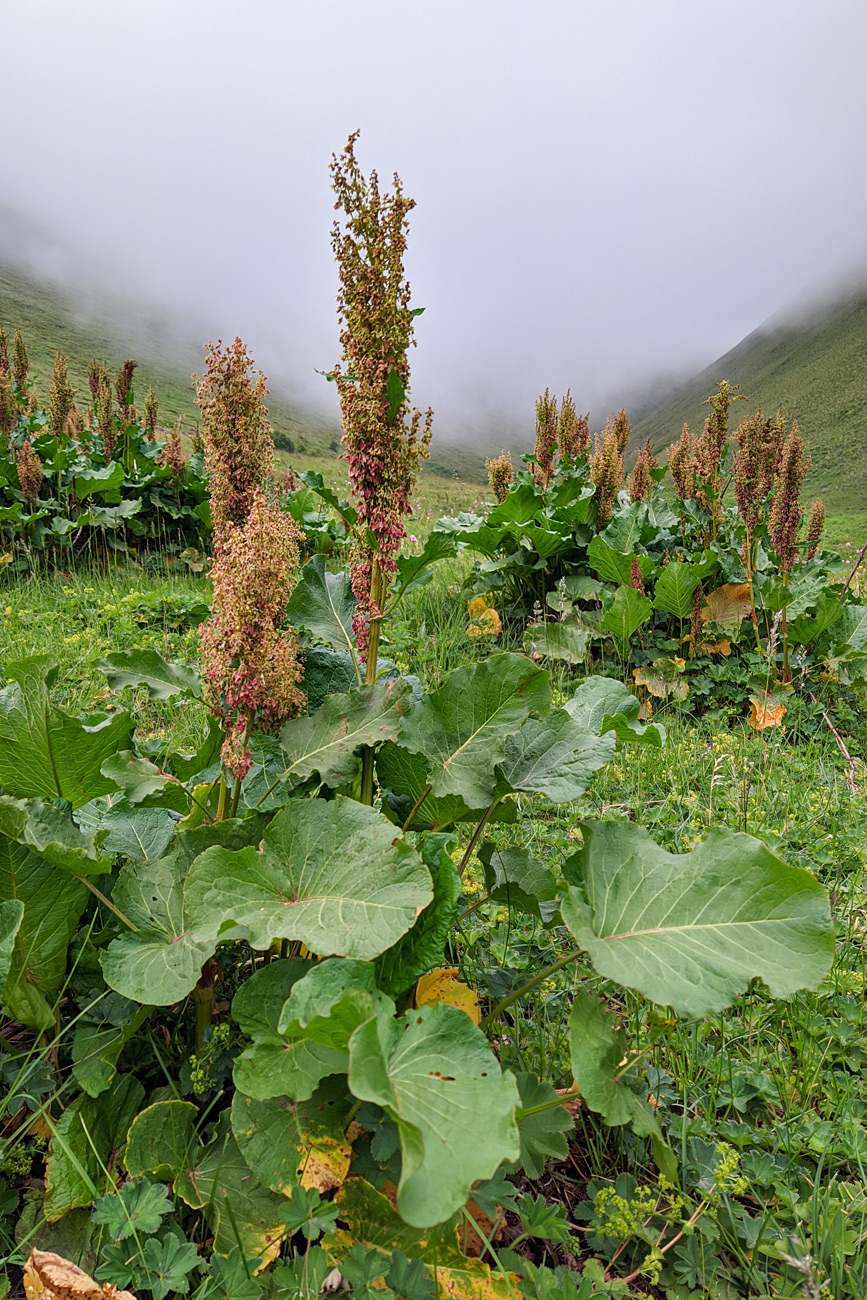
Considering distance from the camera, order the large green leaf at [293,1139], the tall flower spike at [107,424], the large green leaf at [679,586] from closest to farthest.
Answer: the large green leaf at [293,1139]
the large green leaf at [679,586]
the tall flower spike at [107,424]

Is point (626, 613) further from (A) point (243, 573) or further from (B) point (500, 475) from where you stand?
(A) point (243, 573)

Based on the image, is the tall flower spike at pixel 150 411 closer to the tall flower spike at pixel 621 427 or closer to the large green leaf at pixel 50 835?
the tall flower spike at pixel 621 427

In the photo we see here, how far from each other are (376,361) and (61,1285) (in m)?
1.83

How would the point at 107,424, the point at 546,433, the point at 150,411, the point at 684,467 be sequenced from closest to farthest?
1. the point at 684,467
2. the point at 546,433
3. the point at 107,424
4. the point at 150,411

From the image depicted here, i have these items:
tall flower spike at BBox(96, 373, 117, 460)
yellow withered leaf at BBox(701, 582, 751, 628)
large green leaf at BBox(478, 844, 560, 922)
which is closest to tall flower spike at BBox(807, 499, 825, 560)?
yellow withered leaf at BBox(701, 582, 751, 628)

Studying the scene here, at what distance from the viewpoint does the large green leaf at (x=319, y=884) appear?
42.0 inches

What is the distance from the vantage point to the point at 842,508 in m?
56.3

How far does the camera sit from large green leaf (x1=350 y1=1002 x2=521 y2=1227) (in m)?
0.81

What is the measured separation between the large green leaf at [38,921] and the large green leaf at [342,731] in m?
0.53

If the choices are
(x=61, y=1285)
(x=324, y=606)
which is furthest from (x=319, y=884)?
(x=324, y=606)

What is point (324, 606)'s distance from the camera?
1913 mm

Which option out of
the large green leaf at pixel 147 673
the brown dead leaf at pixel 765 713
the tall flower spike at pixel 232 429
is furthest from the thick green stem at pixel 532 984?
the brown dead leaf at pixel 765 713

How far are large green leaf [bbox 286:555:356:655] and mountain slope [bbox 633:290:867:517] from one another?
108 ft

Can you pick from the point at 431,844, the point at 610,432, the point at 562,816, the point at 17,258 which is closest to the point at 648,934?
the point at 431,844
